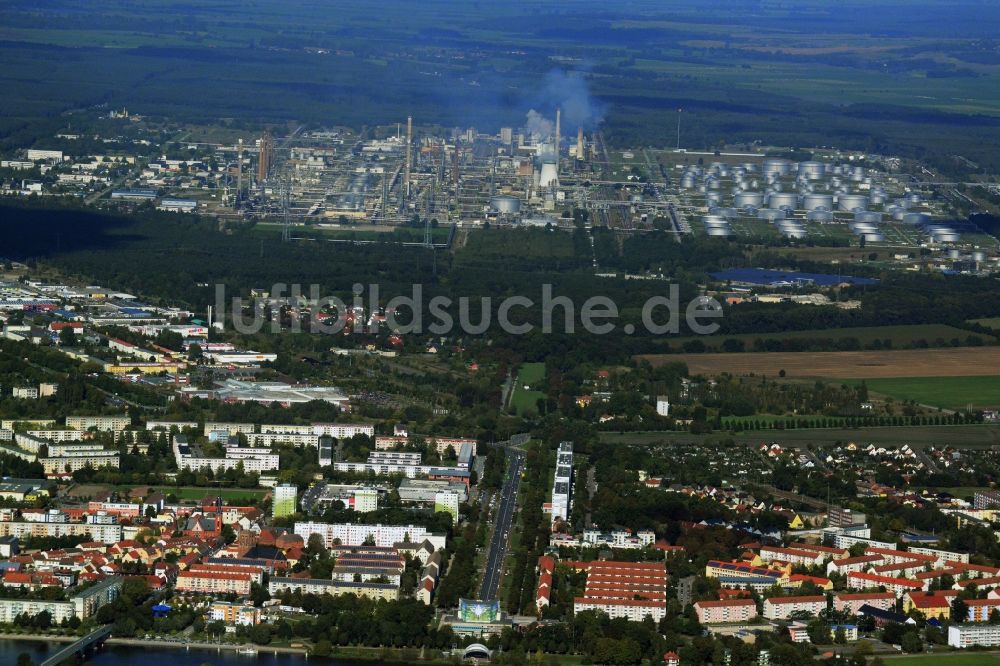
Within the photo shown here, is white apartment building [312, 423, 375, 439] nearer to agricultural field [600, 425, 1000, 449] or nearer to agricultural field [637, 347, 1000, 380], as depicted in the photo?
agricultural field [600, 425, 1000, 449]

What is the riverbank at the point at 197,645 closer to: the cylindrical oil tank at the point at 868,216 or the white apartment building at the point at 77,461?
the white apartment building at the point at 77,461

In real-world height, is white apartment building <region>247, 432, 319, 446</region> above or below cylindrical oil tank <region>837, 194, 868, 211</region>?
above

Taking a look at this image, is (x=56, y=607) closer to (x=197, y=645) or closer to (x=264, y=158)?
(x=197, y=645)

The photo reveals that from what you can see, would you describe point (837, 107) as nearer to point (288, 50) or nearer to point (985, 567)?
point (288, 50)

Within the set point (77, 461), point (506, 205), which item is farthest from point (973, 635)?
point (506, 205)

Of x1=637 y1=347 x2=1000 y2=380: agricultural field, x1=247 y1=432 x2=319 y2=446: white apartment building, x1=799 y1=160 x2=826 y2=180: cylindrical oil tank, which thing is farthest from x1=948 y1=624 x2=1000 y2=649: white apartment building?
x1=799 y1=160 x2=826 y2=180: cylindrical oil tank

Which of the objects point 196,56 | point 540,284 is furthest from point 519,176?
point 196,56
